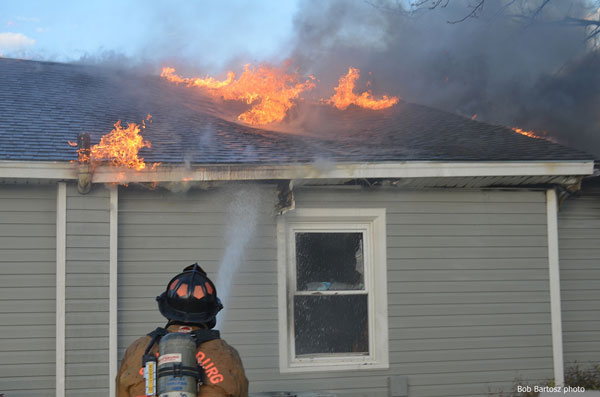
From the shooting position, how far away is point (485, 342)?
7.81 metres

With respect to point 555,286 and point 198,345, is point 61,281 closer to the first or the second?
point 198,345

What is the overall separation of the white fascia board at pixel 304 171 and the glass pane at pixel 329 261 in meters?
0.90

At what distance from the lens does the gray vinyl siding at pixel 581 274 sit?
857 cm

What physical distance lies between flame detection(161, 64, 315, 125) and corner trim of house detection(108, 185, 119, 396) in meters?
2.47

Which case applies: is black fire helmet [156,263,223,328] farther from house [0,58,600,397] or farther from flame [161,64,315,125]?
flame [161,64,315,125]

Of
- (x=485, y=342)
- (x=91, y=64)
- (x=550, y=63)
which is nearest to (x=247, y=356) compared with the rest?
(x=485, y=342)

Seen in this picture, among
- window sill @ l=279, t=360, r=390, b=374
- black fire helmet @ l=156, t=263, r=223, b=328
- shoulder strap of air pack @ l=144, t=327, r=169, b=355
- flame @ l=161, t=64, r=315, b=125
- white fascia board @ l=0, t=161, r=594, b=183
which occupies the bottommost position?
window sill @ l=279, t=360, r=390, b=374

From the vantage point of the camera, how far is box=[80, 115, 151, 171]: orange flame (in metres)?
6.64

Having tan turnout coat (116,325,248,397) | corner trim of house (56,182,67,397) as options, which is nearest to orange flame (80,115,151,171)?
corner trim of house (56,182,67,397)

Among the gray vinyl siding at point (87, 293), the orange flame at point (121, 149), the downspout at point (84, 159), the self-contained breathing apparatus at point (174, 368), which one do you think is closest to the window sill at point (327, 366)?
the gray vinyl siding at point (87, 293)

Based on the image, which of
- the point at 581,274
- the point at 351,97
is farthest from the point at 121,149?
the point at 581,274

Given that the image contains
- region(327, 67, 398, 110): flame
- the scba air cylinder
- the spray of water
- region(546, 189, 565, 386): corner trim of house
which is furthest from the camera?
region(327, 67, 398, 110): flame

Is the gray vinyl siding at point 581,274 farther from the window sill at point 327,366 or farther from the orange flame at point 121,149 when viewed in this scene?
the orange flame at point 121,149

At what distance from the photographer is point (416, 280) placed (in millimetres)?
7727
